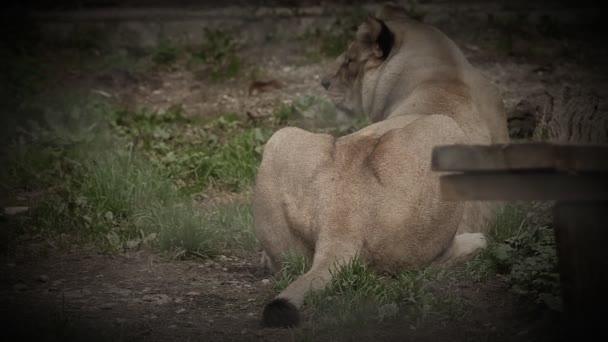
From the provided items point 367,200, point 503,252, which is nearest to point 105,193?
point 367,200

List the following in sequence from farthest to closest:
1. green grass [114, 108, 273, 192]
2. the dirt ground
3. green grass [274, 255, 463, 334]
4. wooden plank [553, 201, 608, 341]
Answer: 1. green grass [114, 108, 273, 192]
2. green grass [274, 255, 463, 334]
3. the dirt ground
4. wooden plank [553, 201, 608, 341]

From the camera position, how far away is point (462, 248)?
5141 millimetres

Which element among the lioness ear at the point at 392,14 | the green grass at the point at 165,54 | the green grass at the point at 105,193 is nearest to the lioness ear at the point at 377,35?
the lioness ear at the point at 392,14

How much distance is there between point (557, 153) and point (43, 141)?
19.6 feet

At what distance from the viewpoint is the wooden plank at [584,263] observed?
141 inches

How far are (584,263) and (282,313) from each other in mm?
1477

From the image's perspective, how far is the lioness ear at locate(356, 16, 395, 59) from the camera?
693 cm

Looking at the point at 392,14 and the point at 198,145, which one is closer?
the point at 392,14

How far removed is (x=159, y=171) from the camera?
759cm

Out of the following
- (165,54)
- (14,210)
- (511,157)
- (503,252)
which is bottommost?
(14,210)

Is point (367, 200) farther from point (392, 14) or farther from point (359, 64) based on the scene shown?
point (392, 14)

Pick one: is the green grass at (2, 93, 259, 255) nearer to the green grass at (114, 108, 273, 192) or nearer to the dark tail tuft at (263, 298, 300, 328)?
the green grass at (114, 108, 273, 192)

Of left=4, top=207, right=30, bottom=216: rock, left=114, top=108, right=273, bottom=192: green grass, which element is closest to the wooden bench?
left=114, top=108, right=273, bottom=192: green grass

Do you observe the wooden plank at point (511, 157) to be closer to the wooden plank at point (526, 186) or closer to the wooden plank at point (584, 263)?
the wooden plank at point (526, 186)
